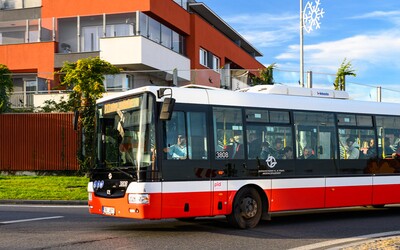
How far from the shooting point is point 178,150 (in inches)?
395

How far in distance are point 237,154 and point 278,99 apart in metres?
1.81

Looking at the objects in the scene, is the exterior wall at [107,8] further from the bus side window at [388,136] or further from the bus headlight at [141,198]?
the bus headlight at [141,198]

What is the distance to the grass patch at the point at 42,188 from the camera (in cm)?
1733

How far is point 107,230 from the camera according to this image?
10.8 m

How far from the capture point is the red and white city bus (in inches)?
386

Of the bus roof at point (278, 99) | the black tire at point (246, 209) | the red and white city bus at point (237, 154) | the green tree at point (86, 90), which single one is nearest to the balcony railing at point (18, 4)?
the green tree at point (86, 90)

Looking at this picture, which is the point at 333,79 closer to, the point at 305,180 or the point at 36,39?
the point at 305,180

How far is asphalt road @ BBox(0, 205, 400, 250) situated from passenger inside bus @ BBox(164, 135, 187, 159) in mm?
1496

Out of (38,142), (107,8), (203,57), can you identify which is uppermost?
(107,8)

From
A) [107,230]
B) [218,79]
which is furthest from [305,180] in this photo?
[218,79]

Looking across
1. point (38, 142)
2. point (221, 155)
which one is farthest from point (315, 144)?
point (38, 142)

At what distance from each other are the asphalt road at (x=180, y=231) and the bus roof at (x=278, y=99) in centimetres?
260

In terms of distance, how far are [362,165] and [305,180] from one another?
202cm

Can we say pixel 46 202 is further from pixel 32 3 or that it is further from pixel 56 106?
pixel 32 3
